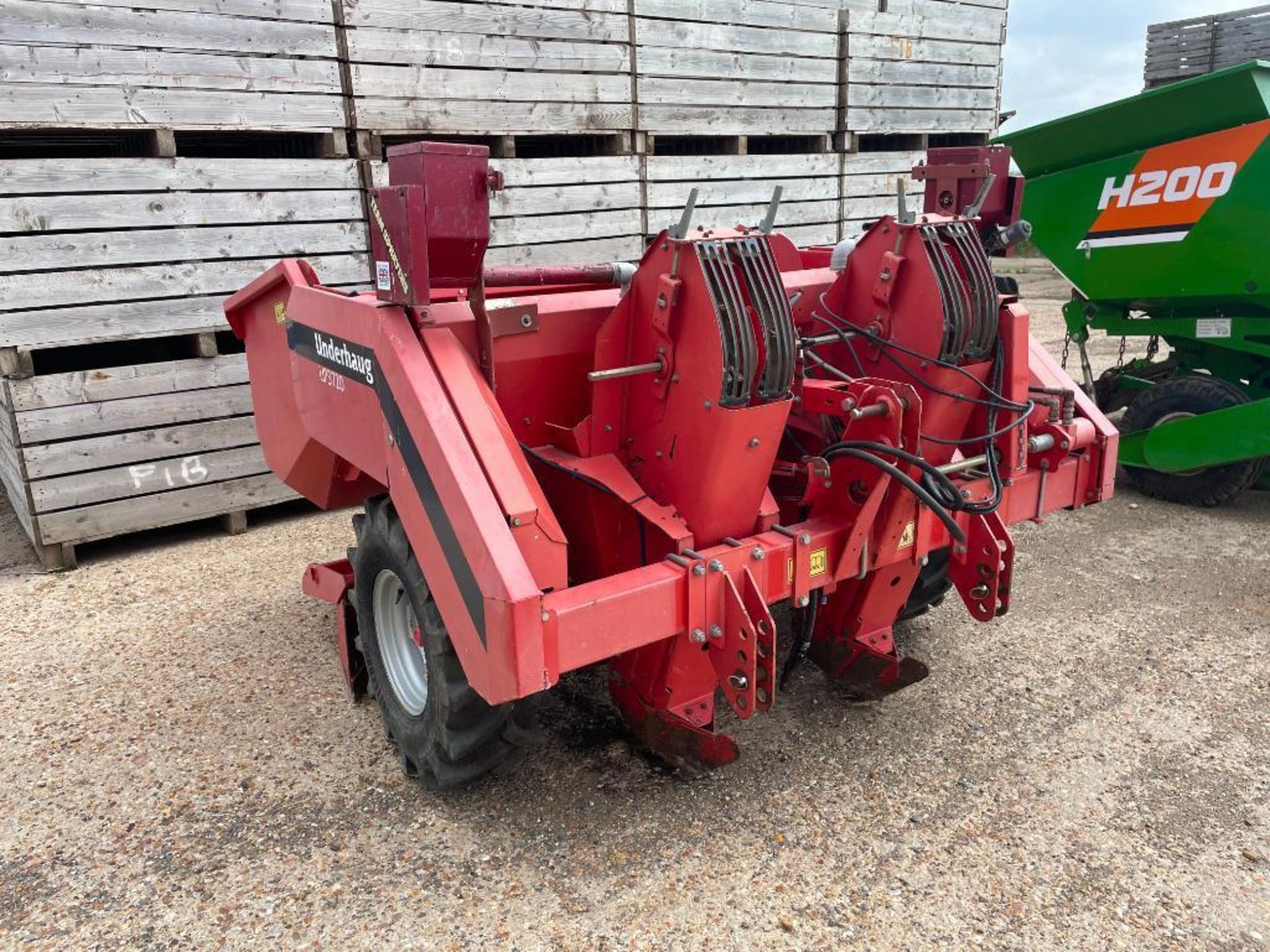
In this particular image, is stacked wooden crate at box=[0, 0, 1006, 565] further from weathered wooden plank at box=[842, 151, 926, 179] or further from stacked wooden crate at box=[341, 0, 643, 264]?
weathered wooden plank at box=[842, 151, 926, 179]

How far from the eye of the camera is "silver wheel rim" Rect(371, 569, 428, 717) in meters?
3.04

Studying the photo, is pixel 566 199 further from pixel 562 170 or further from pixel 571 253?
pixel 571 253

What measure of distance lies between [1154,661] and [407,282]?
9.81 feet

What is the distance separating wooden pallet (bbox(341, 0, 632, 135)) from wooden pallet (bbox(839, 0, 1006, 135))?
1.85 metres

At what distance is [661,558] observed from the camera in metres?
2.68

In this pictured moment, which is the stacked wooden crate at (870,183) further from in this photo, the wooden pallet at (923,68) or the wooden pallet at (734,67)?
the wooden pallet at (734,67)

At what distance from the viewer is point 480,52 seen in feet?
17.1

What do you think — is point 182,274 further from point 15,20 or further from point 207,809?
point 207,809

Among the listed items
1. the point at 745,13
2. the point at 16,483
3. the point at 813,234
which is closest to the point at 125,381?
the point at 16,483

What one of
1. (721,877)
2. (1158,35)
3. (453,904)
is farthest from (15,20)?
(1158,35)

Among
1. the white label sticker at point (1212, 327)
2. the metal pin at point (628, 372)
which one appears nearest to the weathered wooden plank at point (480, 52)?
the metal pin at point (628, 372)

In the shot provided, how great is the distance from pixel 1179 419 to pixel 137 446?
5.27 metres

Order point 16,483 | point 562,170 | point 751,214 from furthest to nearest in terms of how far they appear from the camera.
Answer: point 751,214 < point 562,170 < point 16,483

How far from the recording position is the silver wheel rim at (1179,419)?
5.16m
